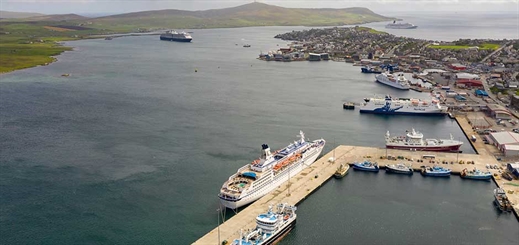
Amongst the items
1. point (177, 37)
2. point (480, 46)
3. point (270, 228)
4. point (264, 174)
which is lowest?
point (270, 228)

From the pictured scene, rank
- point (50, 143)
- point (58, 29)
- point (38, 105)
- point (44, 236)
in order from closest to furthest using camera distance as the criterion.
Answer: point (44, 236) < point (50, 143) < point (38, 105) < point (58, 29)

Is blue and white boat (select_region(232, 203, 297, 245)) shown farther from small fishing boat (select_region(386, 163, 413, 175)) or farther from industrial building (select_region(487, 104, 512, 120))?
industrial building (select_region(487, 104, 512, 120))

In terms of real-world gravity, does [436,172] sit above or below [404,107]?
below

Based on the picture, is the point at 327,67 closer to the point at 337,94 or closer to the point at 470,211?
the point at 337,94

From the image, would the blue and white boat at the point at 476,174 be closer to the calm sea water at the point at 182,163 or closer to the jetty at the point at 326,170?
the jetty at the point at 326,170

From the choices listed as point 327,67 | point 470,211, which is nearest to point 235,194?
point 470,211

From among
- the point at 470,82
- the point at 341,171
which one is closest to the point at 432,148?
the point at 341,171

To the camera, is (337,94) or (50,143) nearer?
(50,143)

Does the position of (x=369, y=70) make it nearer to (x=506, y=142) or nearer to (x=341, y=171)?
(x=506, y=142)
